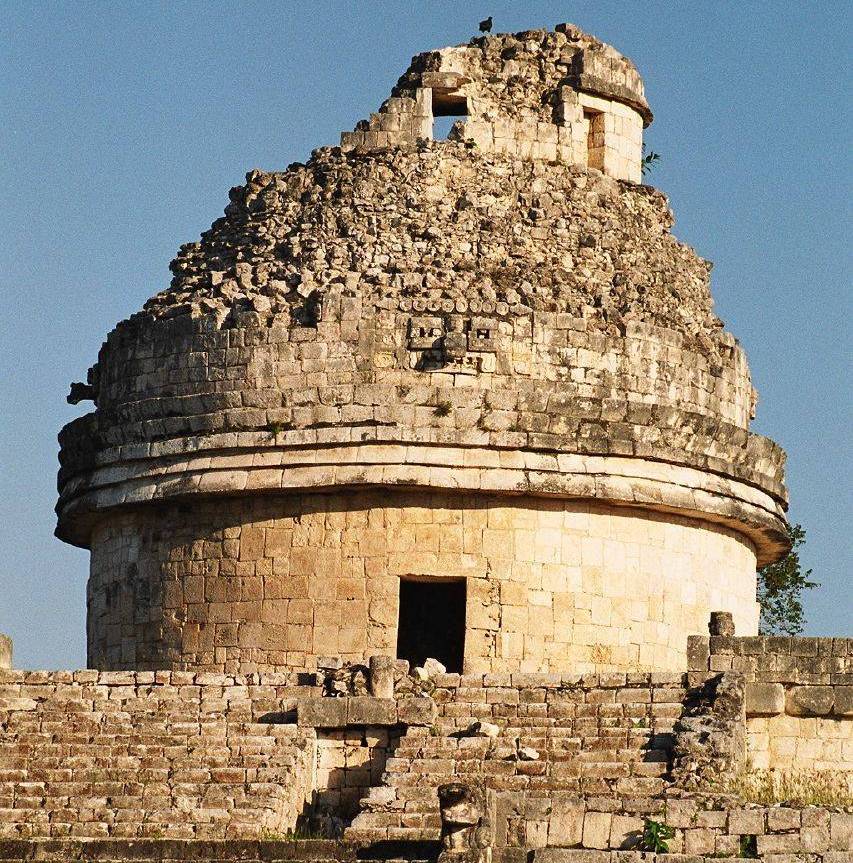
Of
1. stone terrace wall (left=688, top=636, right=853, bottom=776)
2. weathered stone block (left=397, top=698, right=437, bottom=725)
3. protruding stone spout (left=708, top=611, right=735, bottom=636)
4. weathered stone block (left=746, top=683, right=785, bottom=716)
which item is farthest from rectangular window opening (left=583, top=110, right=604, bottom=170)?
weathered stone block (left=397, top=698, right=437, bottom=725)

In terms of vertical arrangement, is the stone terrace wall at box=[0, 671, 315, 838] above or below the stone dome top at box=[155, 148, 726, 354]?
below

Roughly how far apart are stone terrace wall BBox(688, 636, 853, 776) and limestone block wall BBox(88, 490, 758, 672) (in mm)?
2317

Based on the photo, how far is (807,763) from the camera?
22062 millimetres

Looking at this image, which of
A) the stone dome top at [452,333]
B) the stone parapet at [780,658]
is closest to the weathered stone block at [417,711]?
the stone parapet at [780,658]

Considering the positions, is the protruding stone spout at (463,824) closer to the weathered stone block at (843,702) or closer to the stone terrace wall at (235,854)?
the stone terrace wall at (235,854)

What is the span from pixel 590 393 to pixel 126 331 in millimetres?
5945

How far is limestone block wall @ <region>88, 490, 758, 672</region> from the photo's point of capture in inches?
947

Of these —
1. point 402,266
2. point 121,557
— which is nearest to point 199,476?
point 121,557

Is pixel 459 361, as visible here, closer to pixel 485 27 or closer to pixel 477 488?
pixel 477 488

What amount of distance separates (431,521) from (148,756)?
4.87m

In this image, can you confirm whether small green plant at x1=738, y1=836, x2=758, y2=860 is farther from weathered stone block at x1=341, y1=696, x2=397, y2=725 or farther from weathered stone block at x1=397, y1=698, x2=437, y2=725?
weathered stone block at x1=341, y1=696, x2=397, y2=725

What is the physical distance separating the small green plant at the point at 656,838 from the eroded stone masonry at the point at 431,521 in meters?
0.28

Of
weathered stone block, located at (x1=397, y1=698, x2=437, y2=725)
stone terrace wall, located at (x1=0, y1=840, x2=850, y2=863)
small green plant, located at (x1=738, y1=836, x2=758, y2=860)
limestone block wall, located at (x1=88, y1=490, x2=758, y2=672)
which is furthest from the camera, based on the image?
limestone block wall, located at (x1=88, y1=490, x2=758, y2=672)

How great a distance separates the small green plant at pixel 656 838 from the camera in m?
18.2
